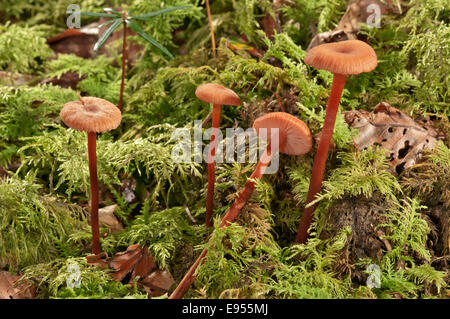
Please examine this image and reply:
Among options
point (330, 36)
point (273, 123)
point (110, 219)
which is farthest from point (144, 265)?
point (330, 36)

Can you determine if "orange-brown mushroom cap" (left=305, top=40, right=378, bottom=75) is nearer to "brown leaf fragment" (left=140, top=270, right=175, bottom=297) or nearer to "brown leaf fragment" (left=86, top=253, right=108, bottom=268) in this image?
"brown leaf fragment" (left=140, top=270, right=175, bottom=297)

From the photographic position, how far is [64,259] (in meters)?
1.88

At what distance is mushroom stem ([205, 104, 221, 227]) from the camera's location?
1.89 m

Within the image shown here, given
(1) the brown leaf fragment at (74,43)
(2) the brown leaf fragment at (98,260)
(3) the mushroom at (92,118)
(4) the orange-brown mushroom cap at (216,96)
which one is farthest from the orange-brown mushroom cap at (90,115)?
(1) the brown leaf fragment at (74,43)

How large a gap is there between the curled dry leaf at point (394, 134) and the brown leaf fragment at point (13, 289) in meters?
1.58

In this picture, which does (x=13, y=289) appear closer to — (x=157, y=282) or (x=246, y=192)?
(x=157, y=282)

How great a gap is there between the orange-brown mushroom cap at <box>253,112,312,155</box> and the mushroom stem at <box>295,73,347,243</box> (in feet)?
0.22

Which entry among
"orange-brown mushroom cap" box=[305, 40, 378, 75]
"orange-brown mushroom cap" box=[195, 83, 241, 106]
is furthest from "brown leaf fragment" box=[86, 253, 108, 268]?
"orange-brown mushroom cap" box=[305, 40, 378, 75]

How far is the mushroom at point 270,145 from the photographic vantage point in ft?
5.57

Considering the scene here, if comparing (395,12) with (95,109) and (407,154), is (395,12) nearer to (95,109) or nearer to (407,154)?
(407,154)

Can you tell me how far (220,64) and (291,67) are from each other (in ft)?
1.69

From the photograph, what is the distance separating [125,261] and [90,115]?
699 mm

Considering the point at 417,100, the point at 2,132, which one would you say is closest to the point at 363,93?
the point at 417,100

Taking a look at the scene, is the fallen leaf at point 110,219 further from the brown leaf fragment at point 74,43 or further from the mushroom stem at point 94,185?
the brown leaf fragment at point 74,43
